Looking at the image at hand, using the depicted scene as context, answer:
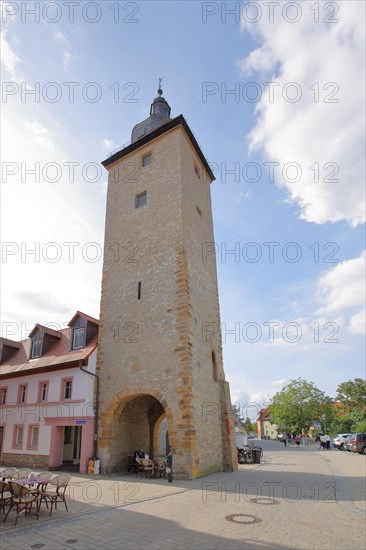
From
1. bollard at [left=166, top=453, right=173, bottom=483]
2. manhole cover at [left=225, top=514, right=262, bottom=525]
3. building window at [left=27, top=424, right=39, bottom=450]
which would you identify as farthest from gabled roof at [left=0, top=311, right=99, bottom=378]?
manhole cover at [left=225, top=514, right=262, bottom=525]

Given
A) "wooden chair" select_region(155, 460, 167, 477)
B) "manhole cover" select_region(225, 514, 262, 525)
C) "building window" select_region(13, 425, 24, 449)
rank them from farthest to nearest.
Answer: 1. "building window" select_region(13, 425, 24, 449)
2. "wooden chair" select_region(155, 460, 167, 477)
3. "manhole cover" select_region(225, 514, 262, 525)

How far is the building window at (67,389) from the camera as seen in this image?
59.7ft

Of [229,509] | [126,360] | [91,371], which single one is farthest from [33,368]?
[229,509]

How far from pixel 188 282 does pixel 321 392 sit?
4391 cm

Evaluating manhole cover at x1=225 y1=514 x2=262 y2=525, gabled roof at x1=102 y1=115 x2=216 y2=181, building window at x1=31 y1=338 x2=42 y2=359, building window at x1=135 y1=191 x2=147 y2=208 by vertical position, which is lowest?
manhole cover at x1=225 y1=514 x2=262 y2=525

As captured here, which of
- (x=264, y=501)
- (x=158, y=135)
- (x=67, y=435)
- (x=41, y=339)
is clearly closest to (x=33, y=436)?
(x=67, y=435)

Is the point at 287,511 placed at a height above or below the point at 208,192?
below

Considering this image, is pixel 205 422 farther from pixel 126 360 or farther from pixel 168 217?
pixel 168 217

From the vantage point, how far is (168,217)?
1852 cm

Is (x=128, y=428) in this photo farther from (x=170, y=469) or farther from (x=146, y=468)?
(x=170, y=469)

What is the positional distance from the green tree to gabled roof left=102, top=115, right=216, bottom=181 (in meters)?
39.9

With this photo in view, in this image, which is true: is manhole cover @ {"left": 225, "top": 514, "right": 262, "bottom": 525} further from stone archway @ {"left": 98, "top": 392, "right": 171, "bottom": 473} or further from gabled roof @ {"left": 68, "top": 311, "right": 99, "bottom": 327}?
gabled roof @ {"left": 68, "top": 311, "right": 99, "bottom": 327}

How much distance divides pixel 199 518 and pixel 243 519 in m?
0.99

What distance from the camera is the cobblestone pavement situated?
21.1ft
